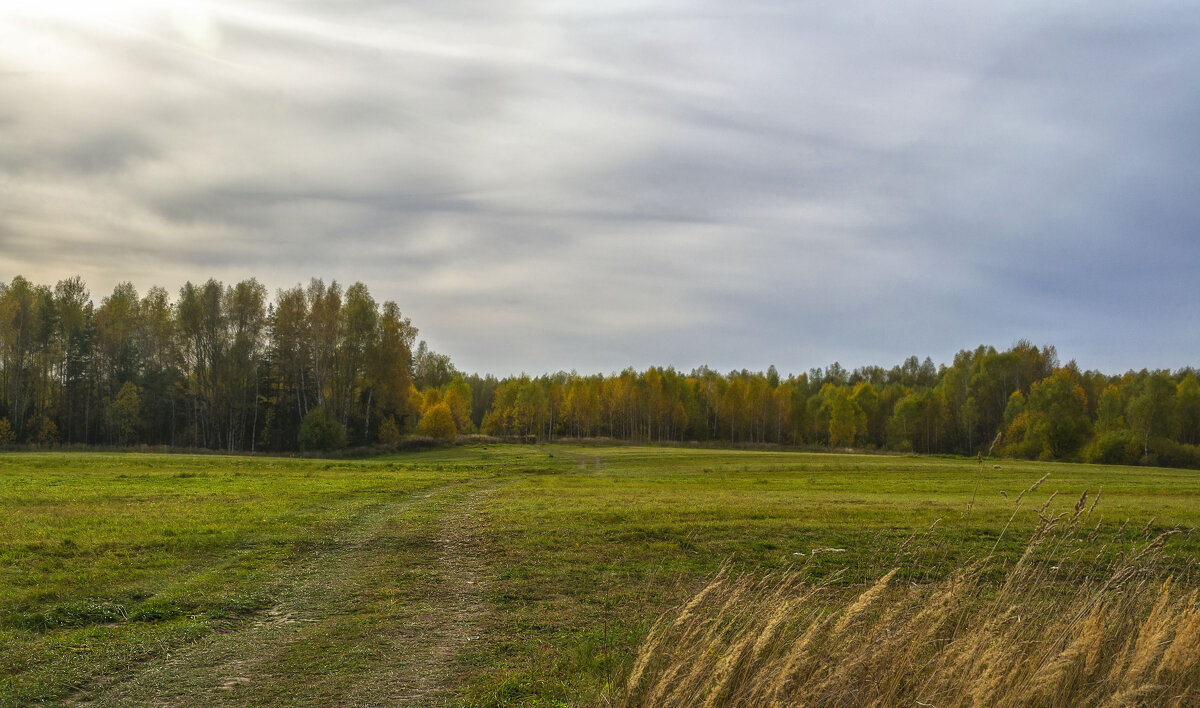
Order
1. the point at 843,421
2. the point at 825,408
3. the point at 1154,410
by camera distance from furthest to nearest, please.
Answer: the point at 825,408, the point at 843,421, the point at 1154,410

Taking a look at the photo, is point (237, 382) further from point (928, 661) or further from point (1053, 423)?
point (1053, 423)

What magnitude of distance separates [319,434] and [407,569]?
215 ft

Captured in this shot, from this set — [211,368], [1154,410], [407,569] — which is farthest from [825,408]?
[407,569]

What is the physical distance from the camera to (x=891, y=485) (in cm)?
4481

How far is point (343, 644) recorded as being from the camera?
10.9 m

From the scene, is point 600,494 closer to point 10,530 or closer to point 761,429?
point 10,530

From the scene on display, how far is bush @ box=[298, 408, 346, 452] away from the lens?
77375 millimetres

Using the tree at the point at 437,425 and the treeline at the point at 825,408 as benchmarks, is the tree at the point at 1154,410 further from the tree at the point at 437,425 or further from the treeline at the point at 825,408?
the tree at the point at 437,425

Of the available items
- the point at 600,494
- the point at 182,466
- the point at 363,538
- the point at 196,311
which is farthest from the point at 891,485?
the point at 196,311

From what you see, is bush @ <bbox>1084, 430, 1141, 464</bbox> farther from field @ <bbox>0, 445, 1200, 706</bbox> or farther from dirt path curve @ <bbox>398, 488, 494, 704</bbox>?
dirt path curve @ <bbox>398, 488, 494, 704</bbox>

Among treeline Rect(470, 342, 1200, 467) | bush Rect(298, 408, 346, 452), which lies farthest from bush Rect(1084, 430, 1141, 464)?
bush Rect(298, 408, 346, 452)

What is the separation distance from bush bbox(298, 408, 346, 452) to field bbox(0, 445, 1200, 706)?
39171 millimetres

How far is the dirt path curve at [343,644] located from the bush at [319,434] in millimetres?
62679

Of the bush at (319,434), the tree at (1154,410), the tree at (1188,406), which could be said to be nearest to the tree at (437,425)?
the bush at (319,434)
